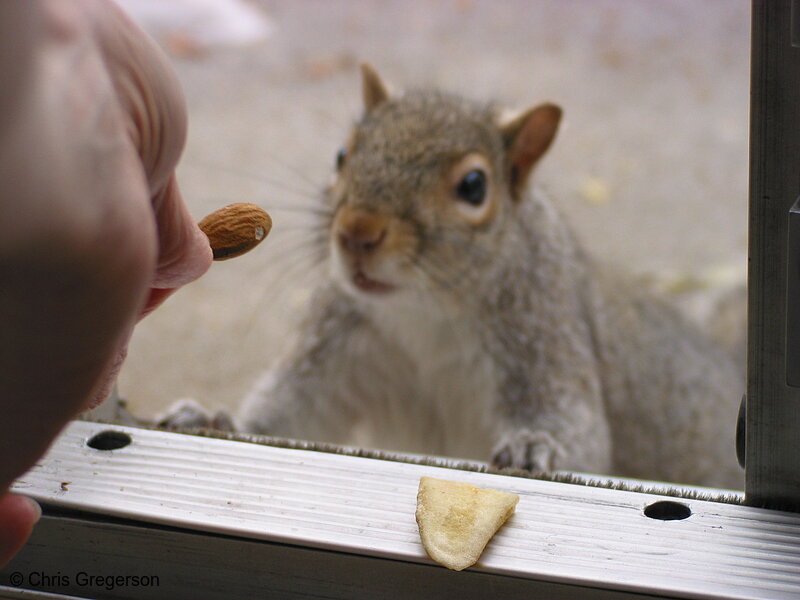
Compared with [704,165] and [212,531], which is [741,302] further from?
Result: [212,531]

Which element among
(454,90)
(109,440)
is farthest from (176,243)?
(454,90)

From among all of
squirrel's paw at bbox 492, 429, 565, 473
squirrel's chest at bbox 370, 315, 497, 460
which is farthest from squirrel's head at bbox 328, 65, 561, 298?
squirrel's paw at bbox 492, 429, 565, 473

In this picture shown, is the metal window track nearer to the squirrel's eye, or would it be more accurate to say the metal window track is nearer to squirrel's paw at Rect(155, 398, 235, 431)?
squirrel's paw at Rect(155, 398, 235, 431)

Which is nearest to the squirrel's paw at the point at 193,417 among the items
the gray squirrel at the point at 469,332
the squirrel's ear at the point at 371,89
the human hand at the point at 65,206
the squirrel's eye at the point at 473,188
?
the gray squirrel at the point at 469,332

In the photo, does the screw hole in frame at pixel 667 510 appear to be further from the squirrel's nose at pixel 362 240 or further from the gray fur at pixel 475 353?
the squirrel's nose at pixel 362 240

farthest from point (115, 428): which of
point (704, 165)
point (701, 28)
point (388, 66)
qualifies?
point (701, 28)

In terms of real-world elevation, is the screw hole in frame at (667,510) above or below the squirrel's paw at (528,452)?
above

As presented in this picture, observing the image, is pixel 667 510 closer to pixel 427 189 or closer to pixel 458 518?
pixel 458 518
